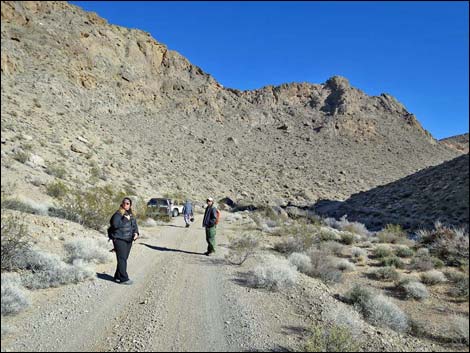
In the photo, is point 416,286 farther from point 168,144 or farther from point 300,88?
point 300,88

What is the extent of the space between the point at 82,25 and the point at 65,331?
192 feet

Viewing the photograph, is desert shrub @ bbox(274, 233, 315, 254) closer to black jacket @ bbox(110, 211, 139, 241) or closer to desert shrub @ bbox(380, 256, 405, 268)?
desert shrub @ bbox(380, 256, 405, 268)

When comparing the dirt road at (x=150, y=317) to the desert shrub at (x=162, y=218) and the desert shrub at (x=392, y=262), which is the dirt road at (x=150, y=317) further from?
the desert shrub at (x=162, y=218)

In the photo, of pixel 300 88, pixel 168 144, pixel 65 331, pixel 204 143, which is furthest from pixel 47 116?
pixel 300 88

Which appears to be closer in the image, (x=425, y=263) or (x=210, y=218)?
(x=425, y=263)

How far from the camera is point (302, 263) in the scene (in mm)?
10523

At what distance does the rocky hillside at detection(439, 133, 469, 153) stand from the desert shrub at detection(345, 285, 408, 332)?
8583 centimetres

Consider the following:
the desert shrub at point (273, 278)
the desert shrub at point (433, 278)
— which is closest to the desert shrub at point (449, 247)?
the desert shrub at point (433, 278)

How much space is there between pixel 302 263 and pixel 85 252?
19.9 ft

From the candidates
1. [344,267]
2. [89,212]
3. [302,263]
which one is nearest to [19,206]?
[89,212]

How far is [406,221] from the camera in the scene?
25188 mm

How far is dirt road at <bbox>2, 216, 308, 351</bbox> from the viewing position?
502 centimetres

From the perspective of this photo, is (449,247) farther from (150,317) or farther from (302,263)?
(150,317)

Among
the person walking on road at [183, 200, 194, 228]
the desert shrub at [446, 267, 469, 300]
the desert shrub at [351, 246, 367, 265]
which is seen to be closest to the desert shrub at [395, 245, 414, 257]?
the desert shrub at [351, 246, 367, 265]
